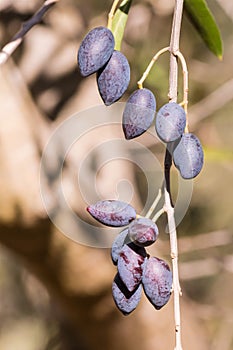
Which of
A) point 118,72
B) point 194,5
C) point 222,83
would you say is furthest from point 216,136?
point 118,72

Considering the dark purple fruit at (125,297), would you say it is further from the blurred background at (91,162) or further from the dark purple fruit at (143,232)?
the blurred background at (91,162)

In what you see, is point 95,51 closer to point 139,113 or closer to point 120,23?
point 139,113

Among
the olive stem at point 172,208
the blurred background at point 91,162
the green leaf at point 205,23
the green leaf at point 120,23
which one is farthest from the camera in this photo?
the blurred background at point 91,162

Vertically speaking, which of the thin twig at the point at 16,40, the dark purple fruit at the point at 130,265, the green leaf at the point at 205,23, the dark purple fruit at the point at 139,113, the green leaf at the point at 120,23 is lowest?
the green leaf at the point at 205,23

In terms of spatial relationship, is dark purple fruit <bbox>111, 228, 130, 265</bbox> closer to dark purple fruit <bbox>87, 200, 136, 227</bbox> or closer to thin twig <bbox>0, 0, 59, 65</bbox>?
dark purple fruit <bbox>87, 200, 136, 227</bbox>

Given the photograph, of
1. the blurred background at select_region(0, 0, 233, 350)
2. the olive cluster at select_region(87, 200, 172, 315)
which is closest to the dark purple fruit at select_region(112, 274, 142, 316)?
the olive cluster at select_region(87, 200, 172, 315)

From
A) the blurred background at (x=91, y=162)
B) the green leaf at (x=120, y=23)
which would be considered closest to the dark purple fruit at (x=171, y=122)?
the green leaf at (x=120, y=23)
